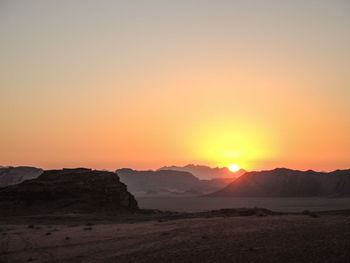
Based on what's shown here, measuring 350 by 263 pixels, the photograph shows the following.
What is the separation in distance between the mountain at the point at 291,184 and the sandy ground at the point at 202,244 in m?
95.9

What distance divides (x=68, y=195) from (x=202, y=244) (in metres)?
31.2

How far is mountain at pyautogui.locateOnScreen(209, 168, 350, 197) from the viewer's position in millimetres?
115250

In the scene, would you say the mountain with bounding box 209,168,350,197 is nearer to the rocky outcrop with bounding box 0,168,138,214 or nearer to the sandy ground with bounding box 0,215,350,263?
the rocky outcrop with bounding box 0,168,138,214

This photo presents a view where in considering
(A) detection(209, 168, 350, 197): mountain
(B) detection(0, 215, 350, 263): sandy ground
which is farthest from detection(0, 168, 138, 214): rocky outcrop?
(A) detection(209, 168, 350, 197): mountain

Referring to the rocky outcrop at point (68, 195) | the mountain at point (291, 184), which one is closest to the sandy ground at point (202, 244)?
the rocky outcrop at point (68, 195)

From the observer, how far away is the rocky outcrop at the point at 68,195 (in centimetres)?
4277

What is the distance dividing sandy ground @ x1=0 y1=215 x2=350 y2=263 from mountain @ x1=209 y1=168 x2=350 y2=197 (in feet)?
315

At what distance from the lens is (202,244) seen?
16.9 meters

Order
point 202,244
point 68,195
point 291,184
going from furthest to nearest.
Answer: point 291,184 → point 68,195 → point 202,244

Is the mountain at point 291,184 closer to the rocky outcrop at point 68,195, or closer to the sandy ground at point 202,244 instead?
the rocky outcrop at point 68,195

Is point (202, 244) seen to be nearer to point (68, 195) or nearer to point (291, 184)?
point (68, 195)

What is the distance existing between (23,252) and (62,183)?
2742cm

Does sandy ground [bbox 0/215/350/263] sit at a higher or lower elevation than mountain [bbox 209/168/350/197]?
lower

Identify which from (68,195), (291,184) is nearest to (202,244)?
(68,195)
